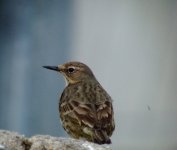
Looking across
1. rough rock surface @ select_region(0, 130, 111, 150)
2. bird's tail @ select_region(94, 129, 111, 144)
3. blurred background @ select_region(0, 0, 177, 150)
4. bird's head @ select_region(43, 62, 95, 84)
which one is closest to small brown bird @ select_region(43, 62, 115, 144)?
bird's tail @ select_region(94, 129, 111, 144)

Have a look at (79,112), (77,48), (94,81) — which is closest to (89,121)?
(79,112)

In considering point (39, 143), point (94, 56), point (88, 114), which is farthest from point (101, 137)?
point (94, 56)

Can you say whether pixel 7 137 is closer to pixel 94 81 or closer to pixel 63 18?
pixel 94 81

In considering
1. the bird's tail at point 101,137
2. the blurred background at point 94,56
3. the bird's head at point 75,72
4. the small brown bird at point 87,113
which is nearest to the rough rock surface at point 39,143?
the bird's tail at point 101,137

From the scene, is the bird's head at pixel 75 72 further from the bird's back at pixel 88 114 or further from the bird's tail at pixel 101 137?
the bird's tail at pixel 101 137

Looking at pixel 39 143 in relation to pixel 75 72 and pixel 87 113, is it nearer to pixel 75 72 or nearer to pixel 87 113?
pixel 87 113

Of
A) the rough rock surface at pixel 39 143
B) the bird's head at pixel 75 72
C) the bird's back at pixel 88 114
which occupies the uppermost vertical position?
the bird's head at pixel 75 72
